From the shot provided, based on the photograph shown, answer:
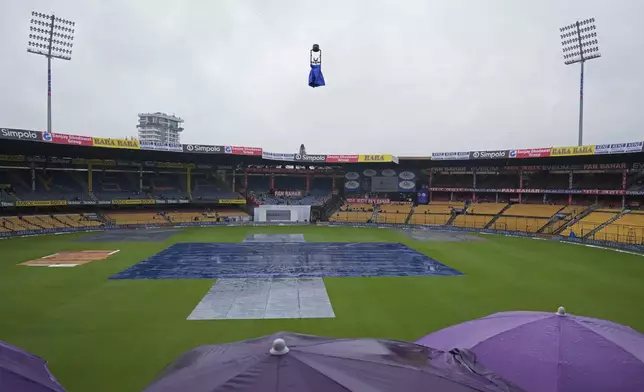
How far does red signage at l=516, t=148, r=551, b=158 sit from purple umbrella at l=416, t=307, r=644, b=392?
41.7m

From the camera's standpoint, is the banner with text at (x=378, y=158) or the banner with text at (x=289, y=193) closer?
the banner with text at (x=378, y=158)

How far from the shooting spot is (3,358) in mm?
3947

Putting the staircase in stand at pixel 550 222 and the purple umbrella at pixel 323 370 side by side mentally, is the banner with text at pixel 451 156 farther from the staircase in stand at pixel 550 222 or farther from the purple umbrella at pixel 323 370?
the purple umbrella at pixel 323 370

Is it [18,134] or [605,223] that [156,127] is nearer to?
[18,134]

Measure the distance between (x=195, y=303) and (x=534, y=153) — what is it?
40428 millimetres

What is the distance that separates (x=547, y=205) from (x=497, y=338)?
4665cm

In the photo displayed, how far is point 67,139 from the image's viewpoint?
123 feet

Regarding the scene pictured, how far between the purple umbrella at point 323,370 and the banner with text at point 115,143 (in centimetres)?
4232

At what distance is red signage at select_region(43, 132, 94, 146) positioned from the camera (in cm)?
3614

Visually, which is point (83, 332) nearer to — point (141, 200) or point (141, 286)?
point (141, 286)

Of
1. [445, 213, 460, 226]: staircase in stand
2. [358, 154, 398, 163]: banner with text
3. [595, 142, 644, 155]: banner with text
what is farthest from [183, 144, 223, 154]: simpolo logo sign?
[595, 142, 644, 155]: banner with text

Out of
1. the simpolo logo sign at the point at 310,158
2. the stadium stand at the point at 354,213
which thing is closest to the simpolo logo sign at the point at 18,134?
the simpolo logo sign at the point at 310,158

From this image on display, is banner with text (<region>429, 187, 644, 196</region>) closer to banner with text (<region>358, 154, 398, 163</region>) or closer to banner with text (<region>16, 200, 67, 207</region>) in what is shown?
banner with text (<region>358, 154, 398, 163</region>)

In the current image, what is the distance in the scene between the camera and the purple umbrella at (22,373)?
3.57 m
